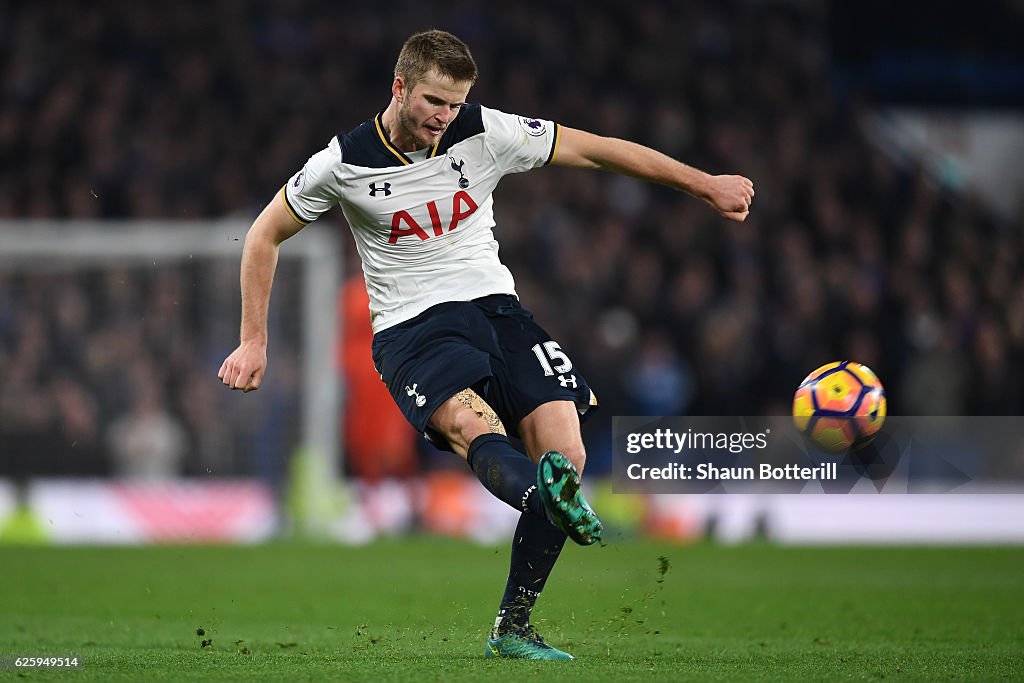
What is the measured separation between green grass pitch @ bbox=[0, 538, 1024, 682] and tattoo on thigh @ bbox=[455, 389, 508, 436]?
2.66ft

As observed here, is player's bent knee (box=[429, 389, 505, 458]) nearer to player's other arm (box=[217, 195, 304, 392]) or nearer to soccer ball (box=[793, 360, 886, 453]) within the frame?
player's other arm (box=[217, 195, 304, 392])

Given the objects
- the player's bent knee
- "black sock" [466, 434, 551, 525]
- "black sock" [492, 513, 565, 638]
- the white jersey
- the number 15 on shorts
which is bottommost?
"black sock" [492, 513, 565, 638]

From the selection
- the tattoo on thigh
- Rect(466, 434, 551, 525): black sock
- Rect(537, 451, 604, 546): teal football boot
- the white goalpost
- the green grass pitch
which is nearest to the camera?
Rect(537, 451, 604, 546): teal football boot

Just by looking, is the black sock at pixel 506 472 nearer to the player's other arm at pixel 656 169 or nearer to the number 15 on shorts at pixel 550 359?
the number 15 on shorts at pixel 550 359

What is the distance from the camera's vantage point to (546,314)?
14.3m

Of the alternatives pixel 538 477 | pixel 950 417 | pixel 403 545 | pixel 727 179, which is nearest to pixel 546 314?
pixel 403 545

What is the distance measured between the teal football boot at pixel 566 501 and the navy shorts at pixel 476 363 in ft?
2.21

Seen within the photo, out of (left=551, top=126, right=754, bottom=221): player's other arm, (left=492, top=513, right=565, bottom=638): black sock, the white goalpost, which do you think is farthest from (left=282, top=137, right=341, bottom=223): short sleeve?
the white goalpost

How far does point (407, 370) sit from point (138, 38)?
43.7ft

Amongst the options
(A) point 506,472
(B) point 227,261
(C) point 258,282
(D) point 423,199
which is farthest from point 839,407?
(B) point 227,261

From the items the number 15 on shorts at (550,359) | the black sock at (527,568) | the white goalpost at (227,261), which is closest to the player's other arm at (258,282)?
the number 15 on shorts at (550,359)

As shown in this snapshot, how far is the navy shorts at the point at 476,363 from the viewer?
17.3 ft

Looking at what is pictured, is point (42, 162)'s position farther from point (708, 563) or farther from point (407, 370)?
point (407, 370)

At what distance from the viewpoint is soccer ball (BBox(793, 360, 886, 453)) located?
6.27 m
